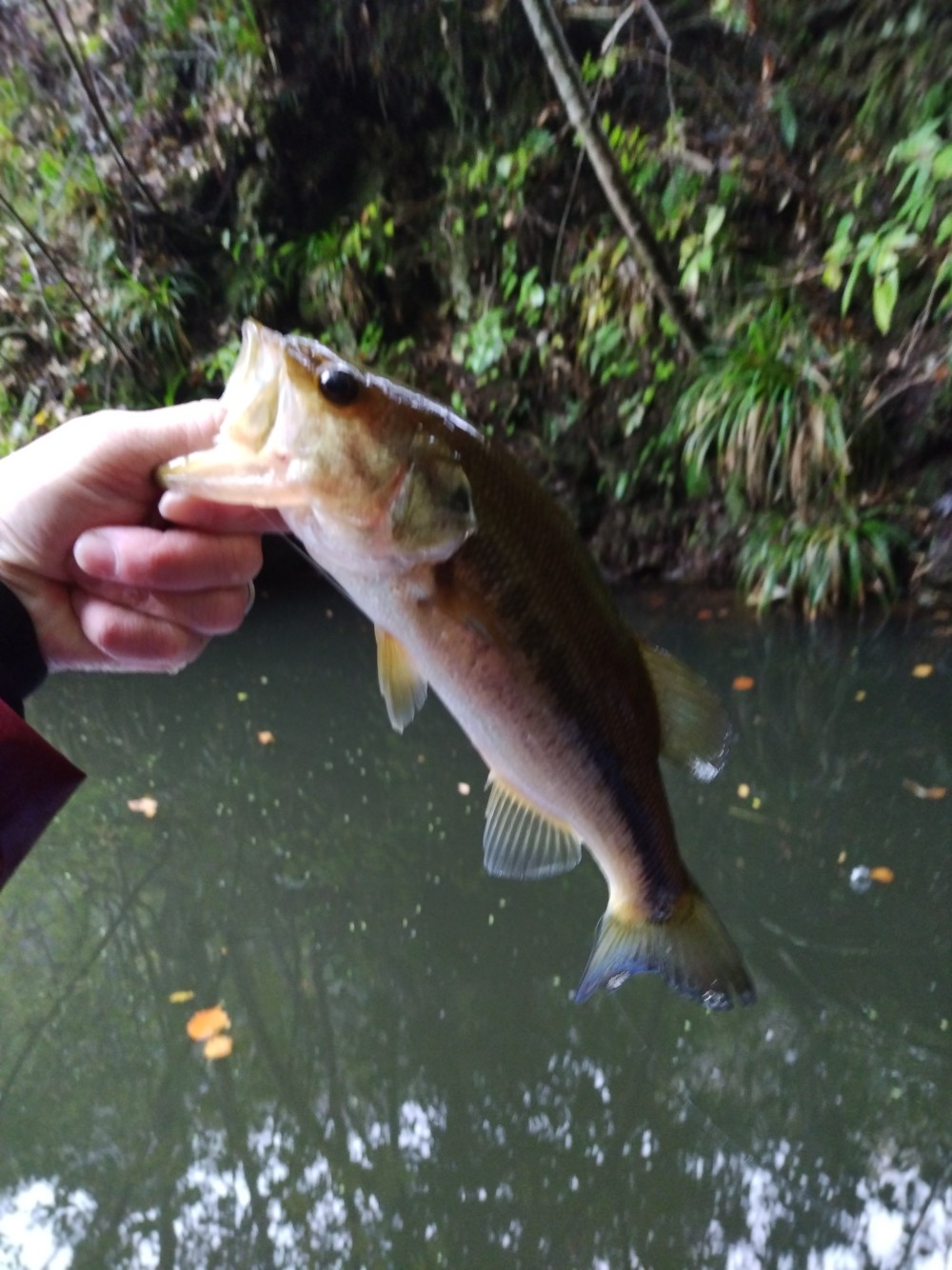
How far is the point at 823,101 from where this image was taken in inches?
195

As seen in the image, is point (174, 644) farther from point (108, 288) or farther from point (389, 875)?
point (108, 288)

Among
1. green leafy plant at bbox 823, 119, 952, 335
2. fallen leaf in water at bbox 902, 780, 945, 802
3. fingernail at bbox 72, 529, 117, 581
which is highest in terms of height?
fingernail at bbox 72, 529, 117, 581

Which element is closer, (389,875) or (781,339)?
(389,875)

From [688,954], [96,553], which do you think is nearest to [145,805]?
[96,553]

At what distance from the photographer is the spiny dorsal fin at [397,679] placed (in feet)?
3.84

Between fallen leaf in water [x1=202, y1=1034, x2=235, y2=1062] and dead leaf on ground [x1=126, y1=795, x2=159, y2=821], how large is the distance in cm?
130

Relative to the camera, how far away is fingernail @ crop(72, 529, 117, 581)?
1247 millimetres

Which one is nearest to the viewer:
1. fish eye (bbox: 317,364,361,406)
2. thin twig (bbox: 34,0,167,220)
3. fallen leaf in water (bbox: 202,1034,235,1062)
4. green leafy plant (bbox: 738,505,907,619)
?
fish eye (bbox: 317,364,361,406)

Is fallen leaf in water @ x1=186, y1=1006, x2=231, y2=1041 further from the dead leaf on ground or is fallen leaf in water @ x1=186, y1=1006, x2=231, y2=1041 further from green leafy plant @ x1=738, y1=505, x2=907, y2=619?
green leafy plant @ x1=738, y1=505, x2=907, y2=619

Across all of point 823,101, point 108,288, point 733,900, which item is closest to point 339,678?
point 733,900

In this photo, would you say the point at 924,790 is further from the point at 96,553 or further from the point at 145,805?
the point at 145,805

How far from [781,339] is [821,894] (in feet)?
11.1

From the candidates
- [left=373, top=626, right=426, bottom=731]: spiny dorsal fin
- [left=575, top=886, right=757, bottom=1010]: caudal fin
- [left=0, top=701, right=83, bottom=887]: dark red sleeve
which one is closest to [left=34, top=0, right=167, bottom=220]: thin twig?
[left=0, top=701, right=83, bottom=887]: dark red sleeve

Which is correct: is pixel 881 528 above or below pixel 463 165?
below
